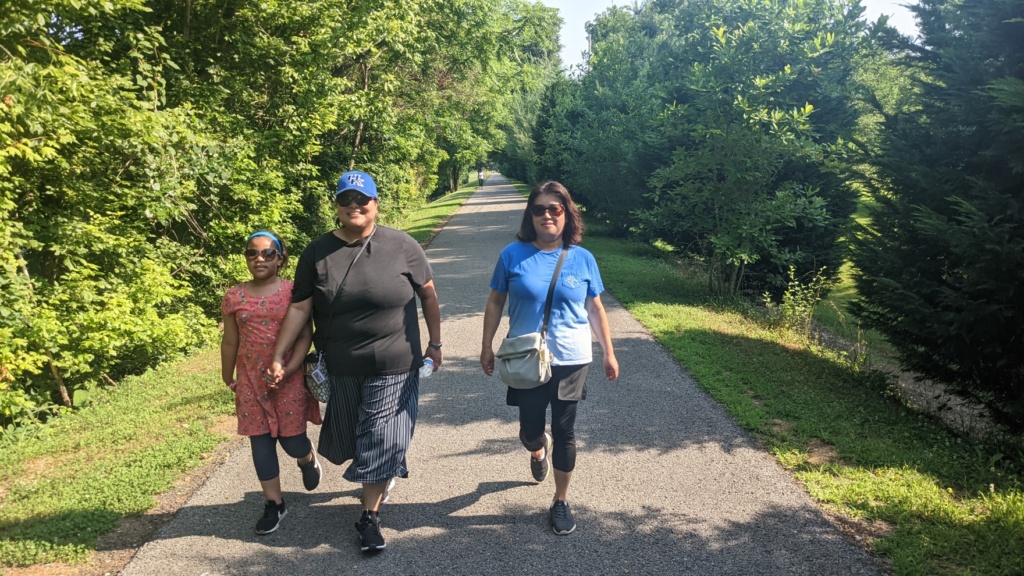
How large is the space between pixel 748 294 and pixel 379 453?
1144 cm

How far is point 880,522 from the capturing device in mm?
3656

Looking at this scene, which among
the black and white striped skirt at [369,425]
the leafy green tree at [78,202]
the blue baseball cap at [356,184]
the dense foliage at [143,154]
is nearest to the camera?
the blue baseball cap at [356,184]

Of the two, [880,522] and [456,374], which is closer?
[880,522]

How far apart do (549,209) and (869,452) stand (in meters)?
3.11

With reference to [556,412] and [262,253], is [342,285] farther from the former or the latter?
[556,412]

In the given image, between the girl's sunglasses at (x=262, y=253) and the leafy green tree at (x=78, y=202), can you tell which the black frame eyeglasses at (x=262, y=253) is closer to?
the girl's sunglasses at (x=262, y=253)

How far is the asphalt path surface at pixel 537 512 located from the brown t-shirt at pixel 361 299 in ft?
3.25

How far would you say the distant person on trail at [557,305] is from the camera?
3506mm

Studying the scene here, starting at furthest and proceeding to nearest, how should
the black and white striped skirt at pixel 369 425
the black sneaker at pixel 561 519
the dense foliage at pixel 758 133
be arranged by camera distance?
the dense foliage at pixel 758 133 → the black sneaker at pixel 561 519 → the black and white striped skirt at pixel 369 425

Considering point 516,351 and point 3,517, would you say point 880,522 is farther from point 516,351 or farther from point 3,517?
point 3,517

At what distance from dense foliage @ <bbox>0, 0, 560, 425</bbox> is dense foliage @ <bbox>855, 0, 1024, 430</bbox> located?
7.45 metres

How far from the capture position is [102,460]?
4.94 meters

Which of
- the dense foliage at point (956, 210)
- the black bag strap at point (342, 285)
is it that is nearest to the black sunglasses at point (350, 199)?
the black bag strap at point (342, 285)

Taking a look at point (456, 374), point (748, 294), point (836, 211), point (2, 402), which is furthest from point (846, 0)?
point (2, 402)
